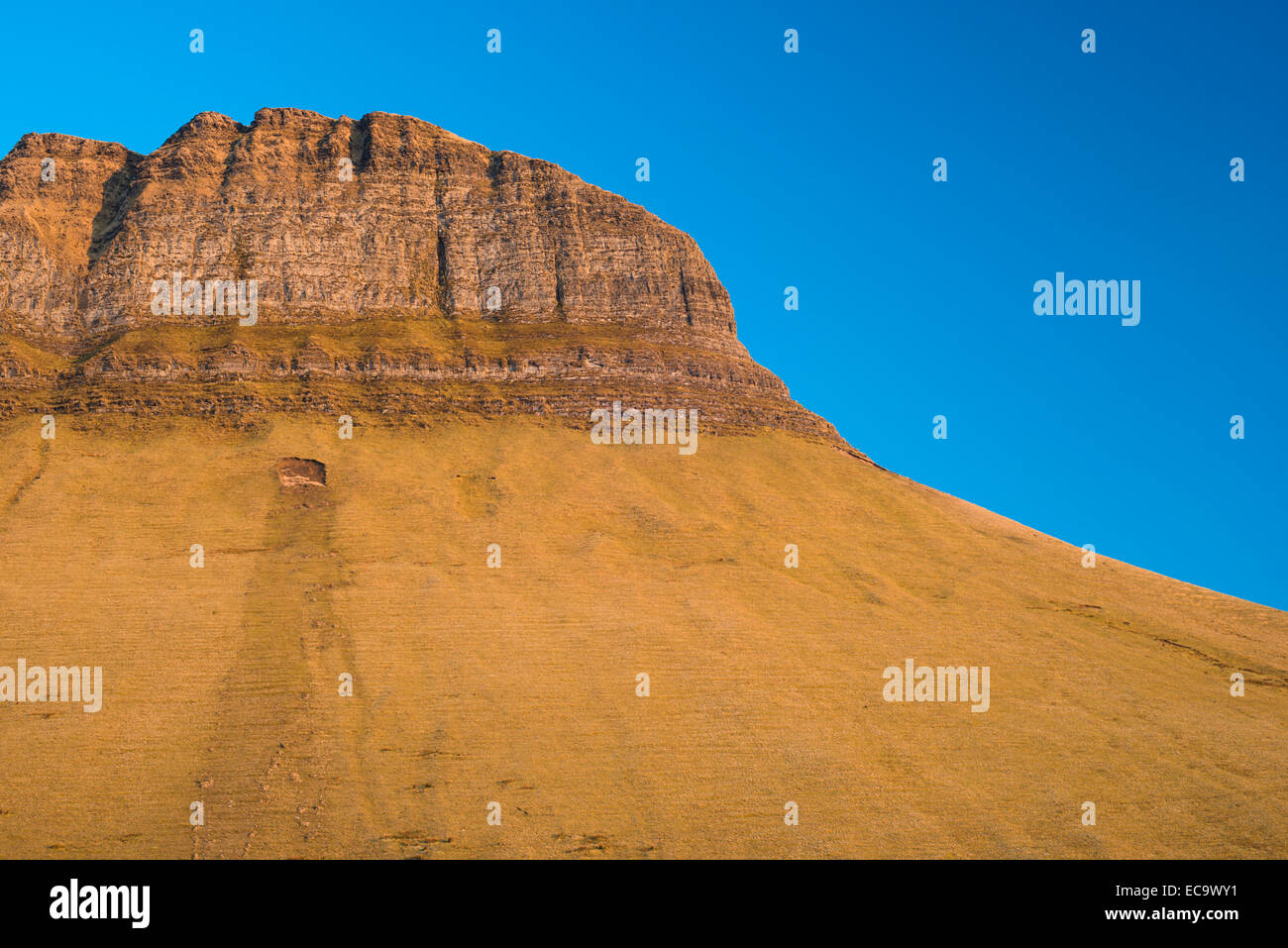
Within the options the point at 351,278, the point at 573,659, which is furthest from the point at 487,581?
the point at 351,278

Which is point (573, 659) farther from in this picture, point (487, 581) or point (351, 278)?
point (351, 278)

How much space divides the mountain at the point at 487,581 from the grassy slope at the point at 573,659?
0.31 m

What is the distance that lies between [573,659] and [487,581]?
1196 cm

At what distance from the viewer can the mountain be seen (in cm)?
5075

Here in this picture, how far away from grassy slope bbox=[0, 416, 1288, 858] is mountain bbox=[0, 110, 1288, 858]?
1.02 feet

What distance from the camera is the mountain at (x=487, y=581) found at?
167 ft

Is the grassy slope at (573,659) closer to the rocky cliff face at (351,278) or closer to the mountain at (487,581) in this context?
the mountain at (487,581)

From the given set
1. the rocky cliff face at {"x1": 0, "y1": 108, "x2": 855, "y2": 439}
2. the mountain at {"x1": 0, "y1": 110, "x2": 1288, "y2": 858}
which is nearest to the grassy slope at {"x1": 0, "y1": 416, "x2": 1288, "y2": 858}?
the mountain at {"x1": 0, "y1": 110, "x2": 1288, "y2": 858}

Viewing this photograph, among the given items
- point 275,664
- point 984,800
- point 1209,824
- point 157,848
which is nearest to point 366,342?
point 275,664

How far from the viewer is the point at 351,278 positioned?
111m

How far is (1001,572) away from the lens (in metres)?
87.1

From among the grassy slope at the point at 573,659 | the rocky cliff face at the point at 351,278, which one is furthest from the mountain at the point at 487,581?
the rocky cliff face at the point at 351,278

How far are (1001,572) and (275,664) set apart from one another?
5595cm

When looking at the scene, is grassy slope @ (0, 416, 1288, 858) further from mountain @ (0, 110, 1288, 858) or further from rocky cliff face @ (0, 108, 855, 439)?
rocky cliff face @ (0, 108, 855, 439)
